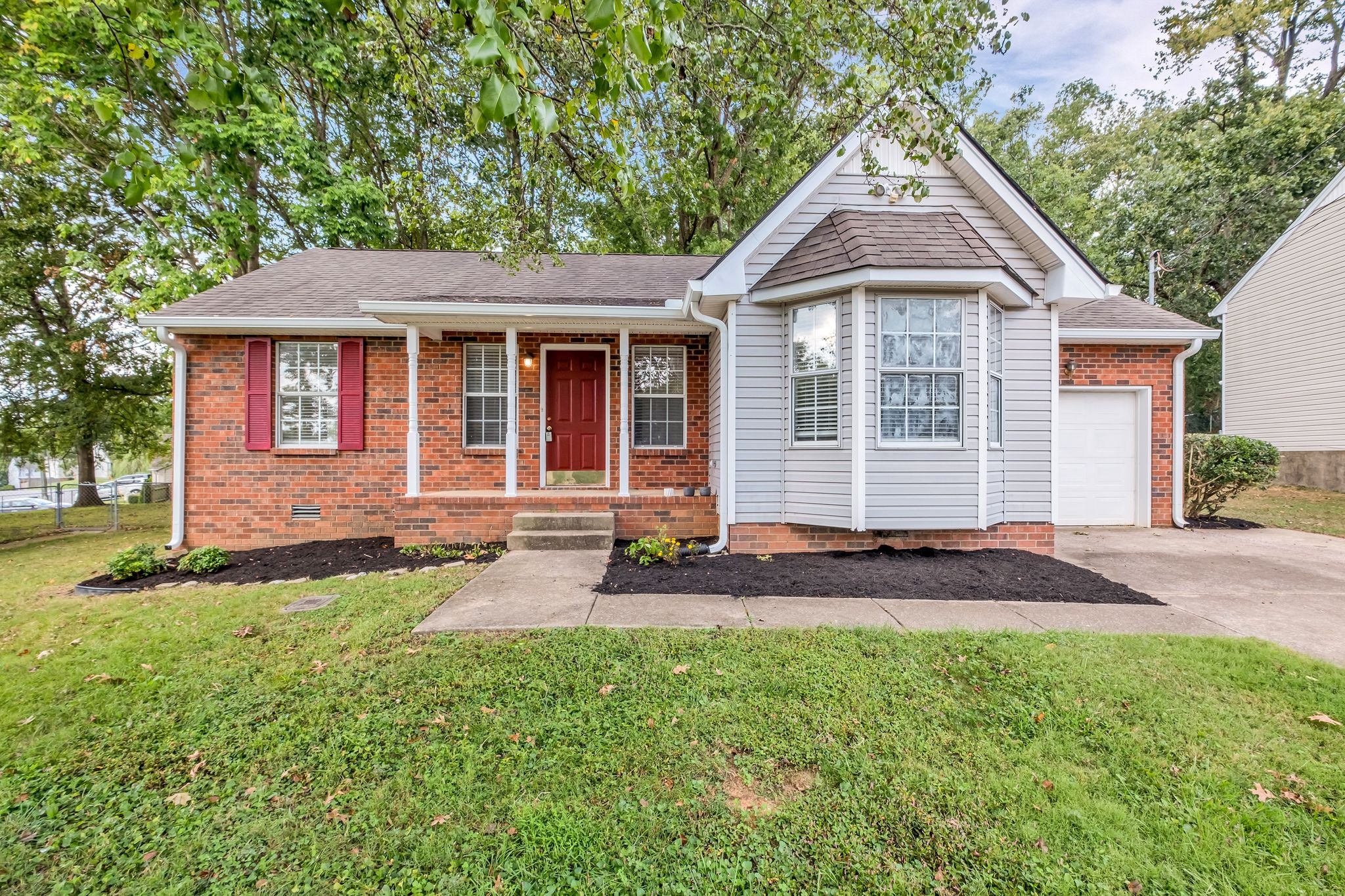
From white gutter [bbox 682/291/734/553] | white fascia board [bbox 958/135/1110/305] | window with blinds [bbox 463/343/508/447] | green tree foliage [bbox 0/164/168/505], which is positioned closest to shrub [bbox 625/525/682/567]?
white gutter [bbox 682/291/734/553]

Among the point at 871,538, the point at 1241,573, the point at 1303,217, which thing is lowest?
the point at 1241,573

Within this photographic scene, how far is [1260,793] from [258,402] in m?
10.1

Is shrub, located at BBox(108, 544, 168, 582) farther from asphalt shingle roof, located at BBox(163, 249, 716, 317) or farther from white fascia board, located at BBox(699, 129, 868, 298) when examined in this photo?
white fascia board, located at BBox(699, 129, 868, 298)

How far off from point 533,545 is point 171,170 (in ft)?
34.3

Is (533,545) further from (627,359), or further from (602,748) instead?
(602,748)

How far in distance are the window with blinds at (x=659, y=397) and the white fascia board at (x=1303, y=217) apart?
52.3ft

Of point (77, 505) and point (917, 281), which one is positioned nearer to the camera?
point (917, 281)

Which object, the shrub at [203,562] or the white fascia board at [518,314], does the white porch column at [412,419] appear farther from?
the shrub at [203,562]

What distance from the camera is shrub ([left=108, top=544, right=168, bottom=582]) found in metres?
5.59

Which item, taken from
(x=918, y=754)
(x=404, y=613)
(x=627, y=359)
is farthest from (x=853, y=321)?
(x=404, y=613)

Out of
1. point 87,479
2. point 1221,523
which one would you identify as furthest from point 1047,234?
point 87,479

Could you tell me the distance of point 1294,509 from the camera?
385 inches

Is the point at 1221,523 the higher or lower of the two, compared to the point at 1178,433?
lower

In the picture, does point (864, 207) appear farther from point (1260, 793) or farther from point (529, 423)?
point (1260, 793)
